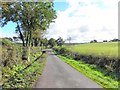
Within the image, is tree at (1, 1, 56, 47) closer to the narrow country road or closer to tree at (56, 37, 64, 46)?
the narrow country road

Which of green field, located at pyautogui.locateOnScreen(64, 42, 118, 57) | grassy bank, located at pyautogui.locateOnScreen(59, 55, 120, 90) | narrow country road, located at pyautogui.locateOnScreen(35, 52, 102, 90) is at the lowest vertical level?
grassy bank, located at pyautogui.locateOnScreen(59, 55, 120, 90)

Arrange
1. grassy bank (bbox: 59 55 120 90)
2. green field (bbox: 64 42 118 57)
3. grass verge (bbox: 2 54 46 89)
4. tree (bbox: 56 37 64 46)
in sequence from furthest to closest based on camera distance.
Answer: tree (bbox: 56 37 64 46)
green field (bbox: 64 42 118 57)
grassy bank (bbox: 59 55 120 90)
grass verge (bbox: 2 54 46 89)

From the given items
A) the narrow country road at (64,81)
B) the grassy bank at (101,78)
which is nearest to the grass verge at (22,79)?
the narrow country road at (64,81)

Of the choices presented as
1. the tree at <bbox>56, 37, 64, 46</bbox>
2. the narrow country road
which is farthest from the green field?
the tree at <bbox>56, 37, 64, 46</bbox>

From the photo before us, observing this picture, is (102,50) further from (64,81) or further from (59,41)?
(59,41)

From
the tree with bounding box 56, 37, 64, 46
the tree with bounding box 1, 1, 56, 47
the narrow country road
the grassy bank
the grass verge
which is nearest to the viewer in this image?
the grass verge

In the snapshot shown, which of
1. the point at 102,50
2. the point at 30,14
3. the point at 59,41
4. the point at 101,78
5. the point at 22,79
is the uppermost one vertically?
the point at 30,14

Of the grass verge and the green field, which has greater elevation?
the green field

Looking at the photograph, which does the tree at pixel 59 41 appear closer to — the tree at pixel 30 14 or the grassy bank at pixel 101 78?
the tree at pixel 30 14

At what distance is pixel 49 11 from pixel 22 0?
515 cm

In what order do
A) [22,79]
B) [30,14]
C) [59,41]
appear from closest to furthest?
1. [22,79]
2. [30,14]
3. [59,41]

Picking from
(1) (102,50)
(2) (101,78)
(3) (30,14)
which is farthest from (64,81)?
(3) (30,14)

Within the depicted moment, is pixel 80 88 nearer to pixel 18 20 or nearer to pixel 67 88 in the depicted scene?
pixel 67 88

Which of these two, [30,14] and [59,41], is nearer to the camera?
[30,14]
